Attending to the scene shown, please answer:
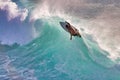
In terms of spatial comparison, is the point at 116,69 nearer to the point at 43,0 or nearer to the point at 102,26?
the point at 102,26

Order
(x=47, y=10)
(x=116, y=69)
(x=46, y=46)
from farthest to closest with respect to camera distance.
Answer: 1. (x=47, y=10)
2. (x=46, y=46)
3. (x=116, y=69)

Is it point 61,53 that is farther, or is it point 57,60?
point 61,53

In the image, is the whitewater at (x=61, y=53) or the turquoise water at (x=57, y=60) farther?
the whitewater at (x=61, y=53)

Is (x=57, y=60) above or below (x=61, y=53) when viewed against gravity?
below

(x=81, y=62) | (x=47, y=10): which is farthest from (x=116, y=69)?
(x=47, y=10)

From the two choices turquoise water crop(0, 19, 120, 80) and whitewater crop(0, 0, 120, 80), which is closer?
turquoise water crop(0, 19, 120, 80)
